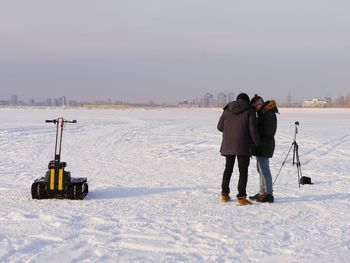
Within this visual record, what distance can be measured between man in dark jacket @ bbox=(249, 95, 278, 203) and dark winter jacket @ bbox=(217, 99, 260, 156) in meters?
0.30

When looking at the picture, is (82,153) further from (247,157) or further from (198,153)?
(247,157)

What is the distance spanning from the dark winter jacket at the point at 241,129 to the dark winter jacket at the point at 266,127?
0.99ft

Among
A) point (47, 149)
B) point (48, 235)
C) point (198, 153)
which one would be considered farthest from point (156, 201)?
point (47, 149)

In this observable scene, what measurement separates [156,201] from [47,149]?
9019 millimetres

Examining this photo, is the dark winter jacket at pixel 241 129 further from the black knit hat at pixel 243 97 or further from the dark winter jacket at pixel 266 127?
the dark winter jacket at pixel 266 127

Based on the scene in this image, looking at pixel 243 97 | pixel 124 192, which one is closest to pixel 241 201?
pixel 243 97

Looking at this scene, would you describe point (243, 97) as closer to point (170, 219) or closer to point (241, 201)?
point (241, 201)

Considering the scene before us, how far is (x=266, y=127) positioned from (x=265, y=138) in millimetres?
193

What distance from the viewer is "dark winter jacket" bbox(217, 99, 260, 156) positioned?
678 cm

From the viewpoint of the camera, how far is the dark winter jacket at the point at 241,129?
6.78 metres

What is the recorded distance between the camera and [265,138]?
23.4 ft

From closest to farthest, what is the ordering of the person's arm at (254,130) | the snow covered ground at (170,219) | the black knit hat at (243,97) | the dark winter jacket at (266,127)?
the snow covered ground at (170,219), the person's arm at (254,130), the black knit hat at (243,97), the dark winter jacket at (266,127)

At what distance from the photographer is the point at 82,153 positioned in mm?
14031

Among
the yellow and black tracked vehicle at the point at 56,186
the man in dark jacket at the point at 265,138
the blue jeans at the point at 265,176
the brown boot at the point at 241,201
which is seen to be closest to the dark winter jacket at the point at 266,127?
the man in dark jacket at the point at 265,138
